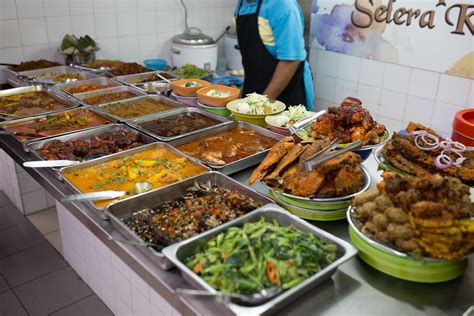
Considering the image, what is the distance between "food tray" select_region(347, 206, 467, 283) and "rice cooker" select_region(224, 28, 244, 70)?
153 inches

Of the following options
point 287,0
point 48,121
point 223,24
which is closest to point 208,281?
point 48,121

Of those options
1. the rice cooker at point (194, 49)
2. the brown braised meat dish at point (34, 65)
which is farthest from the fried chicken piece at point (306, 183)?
the rice cooker at point (194, 49)

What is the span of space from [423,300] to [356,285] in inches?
7.7

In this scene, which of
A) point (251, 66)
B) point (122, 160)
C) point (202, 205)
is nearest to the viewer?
point (202, 205)

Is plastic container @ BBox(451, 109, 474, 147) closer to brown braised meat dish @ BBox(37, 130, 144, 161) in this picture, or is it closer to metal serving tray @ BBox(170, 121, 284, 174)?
metal serving tray @ BBox(170, 121, 284, 174)

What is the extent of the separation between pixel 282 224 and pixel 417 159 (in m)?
0.63

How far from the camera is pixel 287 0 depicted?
3.02 m

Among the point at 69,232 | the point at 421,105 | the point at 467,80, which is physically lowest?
the point at 69,232

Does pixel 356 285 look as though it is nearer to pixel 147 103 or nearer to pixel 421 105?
pixel 147 103

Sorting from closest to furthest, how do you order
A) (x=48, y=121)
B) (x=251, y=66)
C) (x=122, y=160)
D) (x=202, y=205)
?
(x=202, y=205) → (x=122, y=160) → (x=48, y=121) → (x=251, y=66)

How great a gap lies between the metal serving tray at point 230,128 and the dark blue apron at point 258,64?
3.62ft

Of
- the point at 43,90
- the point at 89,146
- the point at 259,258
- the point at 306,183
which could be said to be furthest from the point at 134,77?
the point at 259,258

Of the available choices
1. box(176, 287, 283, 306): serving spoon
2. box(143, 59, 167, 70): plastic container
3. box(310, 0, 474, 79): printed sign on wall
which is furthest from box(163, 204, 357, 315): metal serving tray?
box(143, 59, 167, 70): plastic container

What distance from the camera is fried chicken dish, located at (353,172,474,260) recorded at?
1.23m
